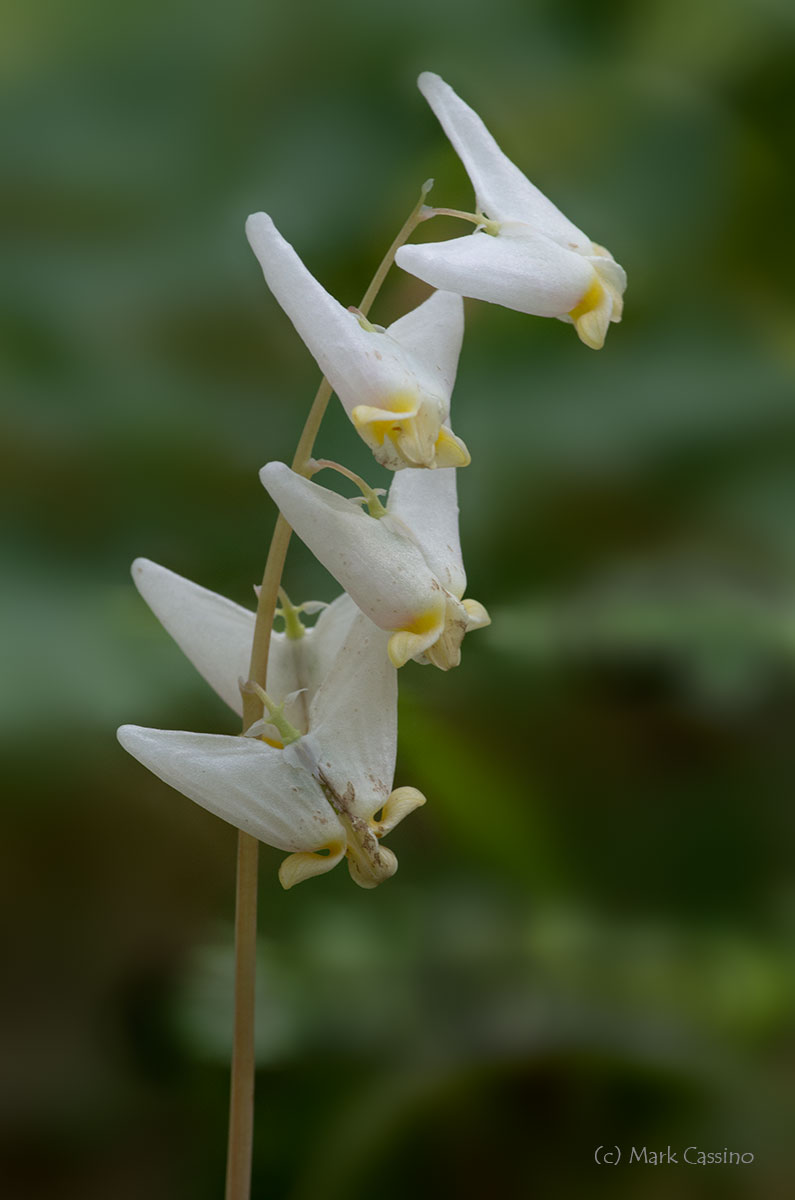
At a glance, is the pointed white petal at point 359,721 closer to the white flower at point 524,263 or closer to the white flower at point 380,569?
the white flower at point 380,569

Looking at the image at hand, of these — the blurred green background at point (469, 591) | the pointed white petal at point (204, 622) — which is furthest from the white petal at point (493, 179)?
the blurred green background at point (469, 591)

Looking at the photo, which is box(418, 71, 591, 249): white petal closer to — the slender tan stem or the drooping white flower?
the drooping white flower

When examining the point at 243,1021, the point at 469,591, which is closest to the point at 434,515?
the point at 243,1021

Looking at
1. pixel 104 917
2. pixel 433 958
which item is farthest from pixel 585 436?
pixel 104 917

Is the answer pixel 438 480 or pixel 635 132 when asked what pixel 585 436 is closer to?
pixel 635 132

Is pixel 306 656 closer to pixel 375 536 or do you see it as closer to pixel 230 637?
pixel 230 637
